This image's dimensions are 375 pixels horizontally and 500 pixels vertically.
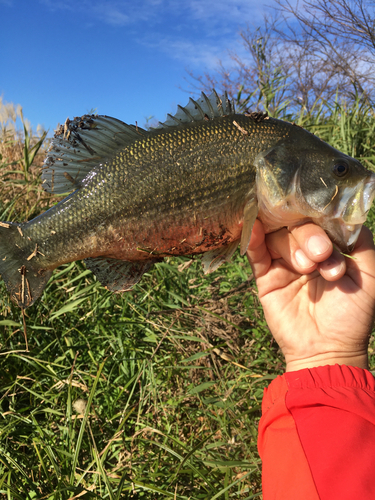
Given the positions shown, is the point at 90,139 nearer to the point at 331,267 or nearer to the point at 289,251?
the point at 289,251

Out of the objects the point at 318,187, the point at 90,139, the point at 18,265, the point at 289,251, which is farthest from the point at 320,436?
the point at 90,139

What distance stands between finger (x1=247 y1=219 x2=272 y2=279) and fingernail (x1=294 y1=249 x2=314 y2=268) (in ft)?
0.67

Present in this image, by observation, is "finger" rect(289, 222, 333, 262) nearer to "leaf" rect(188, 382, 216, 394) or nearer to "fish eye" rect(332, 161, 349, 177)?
"fish eye" rect(332, 161, 349, 177)

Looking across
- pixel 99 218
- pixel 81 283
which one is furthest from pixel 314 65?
pixel 99 218

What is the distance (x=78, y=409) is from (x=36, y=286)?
1.44 meters

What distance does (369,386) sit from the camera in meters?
1.50

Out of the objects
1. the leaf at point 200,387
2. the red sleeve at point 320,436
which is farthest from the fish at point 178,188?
the leaf at point 200,387

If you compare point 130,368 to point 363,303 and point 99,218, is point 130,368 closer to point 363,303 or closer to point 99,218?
point 99,218

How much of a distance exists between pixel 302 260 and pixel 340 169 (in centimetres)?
45

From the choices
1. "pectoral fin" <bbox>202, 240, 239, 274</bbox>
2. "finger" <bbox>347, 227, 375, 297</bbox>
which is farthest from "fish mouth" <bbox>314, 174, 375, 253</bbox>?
"pectoral fin" <bbox>202, 240, 239, 274</bbox>

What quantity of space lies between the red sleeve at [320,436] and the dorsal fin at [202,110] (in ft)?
4.17

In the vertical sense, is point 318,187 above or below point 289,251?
above

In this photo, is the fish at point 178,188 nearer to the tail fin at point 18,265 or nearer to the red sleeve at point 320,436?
the tail fin at point 18,265

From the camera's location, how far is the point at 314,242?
5.10ft
